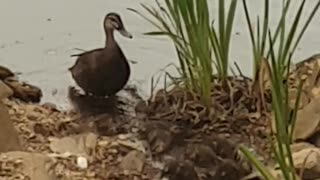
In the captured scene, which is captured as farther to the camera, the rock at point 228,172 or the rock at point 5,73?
the rock at point 5,73

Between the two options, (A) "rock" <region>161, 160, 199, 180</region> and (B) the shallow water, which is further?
(B) the shallow water

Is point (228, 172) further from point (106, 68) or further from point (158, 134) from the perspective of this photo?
point (106, 68)

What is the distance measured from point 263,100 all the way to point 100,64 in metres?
1.06

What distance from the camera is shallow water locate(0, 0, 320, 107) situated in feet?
14.1

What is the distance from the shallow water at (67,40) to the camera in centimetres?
431

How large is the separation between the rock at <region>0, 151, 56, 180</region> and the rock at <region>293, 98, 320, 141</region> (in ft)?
2.70

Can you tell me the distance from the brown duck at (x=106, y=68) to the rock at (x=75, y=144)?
2.34 ft

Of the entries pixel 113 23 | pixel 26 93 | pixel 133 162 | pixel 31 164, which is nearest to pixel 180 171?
pixel 133 162

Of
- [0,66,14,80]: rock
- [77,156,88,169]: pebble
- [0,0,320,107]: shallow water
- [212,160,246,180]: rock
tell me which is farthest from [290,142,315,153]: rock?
[0,66,14,80]: rock

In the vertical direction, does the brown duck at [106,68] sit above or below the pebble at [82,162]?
above

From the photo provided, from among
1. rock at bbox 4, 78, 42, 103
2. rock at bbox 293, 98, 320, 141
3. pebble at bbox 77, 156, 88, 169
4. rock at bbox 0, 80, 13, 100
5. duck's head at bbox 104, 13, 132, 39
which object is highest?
duck's head at bbox 104, 13, 132, 39

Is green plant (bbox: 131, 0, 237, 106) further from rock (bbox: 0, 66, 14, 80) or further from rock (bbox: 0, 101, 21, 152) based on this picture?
rock (bbox: 0, 66, 14, 80)

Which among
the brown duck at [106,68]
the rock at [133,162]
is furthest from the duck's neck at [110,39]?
the rock at [133,162]

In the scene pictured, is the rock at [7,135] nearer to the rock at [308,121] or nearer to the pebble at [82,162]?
the pebble at [82,162]
